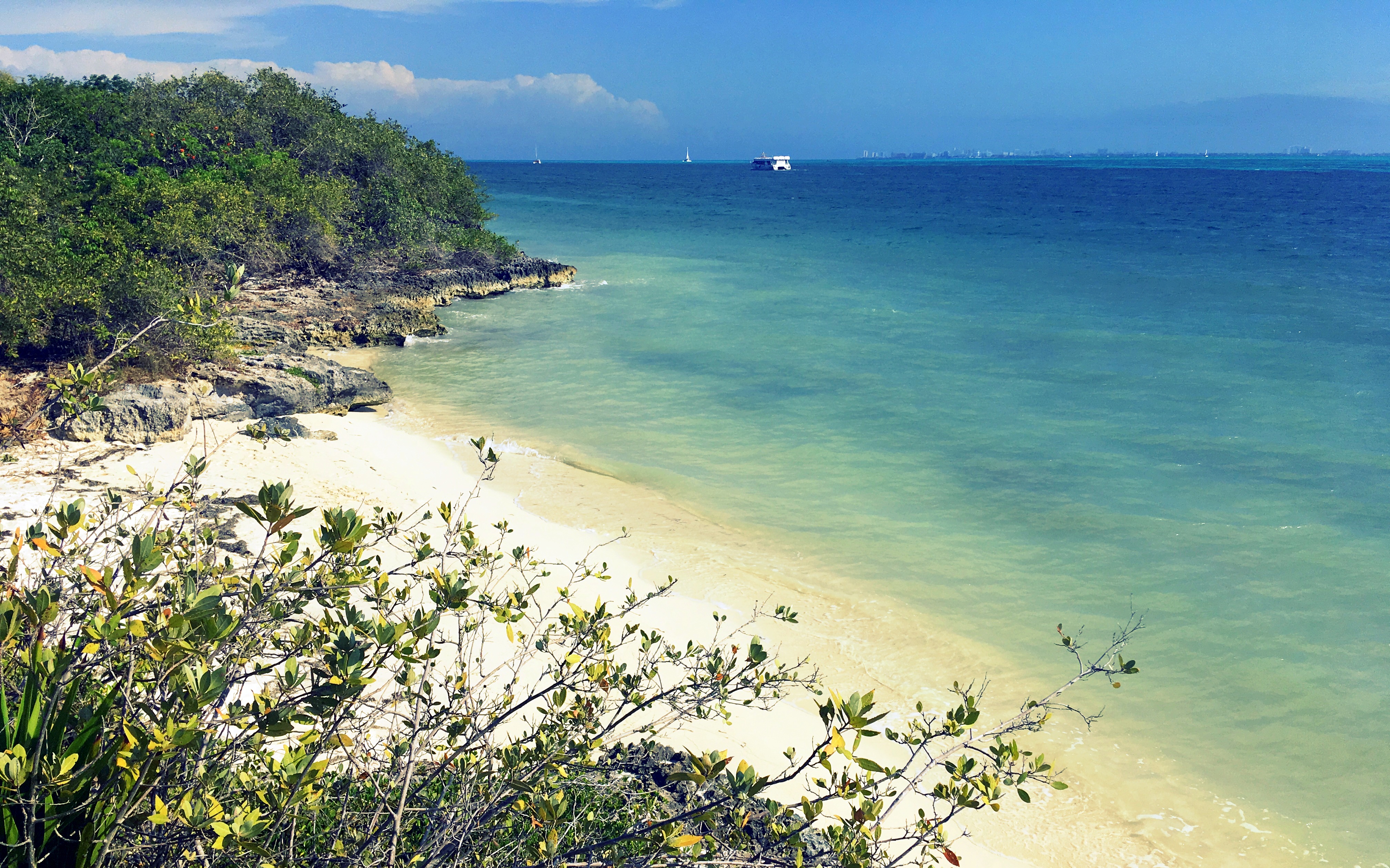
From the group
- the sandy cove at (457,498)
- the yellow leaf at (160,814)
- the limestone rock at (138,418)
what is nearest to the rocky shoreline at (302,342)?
the limestone rock at (138,418)

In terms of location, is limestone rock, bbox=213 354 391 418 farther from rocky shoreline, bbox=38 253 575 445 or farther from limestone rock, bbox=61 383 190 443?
limestone rock, bbox=61 383 190 443

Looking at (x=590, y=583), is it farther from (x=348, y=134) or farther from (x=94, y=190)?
(x=348, y=134)

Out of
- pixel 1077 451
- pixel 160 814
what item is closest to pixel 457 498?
pixel 160 814

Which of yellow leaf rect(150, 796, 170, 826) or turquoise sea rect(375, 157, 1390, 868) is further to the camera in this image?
turquoise sea rect(375, 157, 1390, 868)

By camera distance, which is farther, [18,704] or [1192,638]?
[1192,638]

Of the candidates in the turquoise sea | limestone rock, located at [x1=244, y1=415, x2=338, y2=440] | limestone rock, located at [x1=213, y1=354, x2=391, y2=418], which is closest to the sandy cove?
limestone rock, located at [x1=244, y1=415, x2=338, y2=440]

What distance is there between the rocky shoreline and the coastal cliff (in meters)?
0.04

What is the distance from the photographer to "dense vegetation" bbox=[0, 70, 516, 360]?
14.4m

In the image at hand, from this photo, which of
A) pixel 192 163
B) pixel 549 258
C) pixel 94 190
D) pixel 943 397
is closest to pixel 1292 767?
→ pixel 943 397

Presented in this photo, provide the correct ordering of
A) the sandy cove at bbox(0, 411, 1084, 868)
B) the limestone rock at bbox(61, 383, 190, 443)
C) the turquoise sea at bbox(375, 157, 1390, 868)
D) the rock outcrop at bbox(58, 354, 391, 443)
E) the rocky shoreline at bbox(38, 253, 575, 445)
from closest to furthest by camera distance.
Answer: the sandy cove at bbox(0, 411, 1084, 868) → the turquoise sea at bbox(375, 157, 1390, 868) → the limestone rock at bbox(61, 383, 190, 443) → the rock outcrop at bbox(58, 354, 391, 443) → the rocky shoreline at bbox(38, 253, 575, 445)

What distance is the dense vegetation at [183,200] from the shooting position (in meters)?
14.4

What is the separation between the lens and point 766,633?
9.46 m

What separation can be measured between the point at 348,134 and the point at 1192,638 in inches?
1355

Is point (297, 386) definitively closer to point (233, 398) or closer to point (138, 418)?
point (233, 398)
